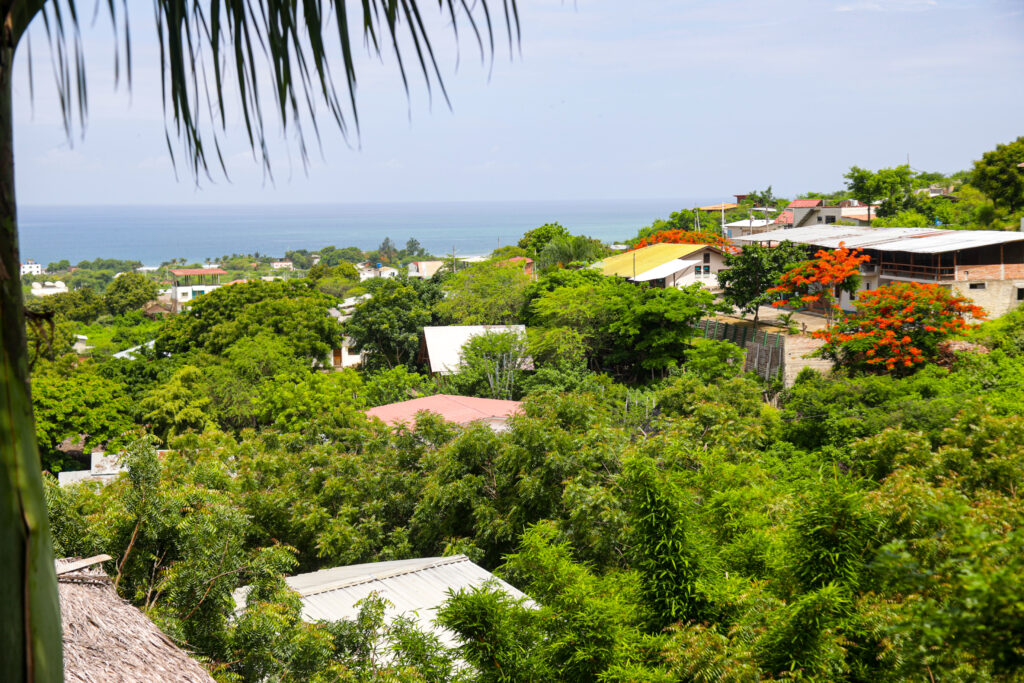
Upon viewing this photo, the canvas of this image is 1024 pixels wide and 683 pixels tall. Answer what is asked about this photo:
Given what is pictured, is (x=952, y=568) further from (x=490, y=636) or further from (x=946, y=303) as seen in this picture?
(x=946, y=303)

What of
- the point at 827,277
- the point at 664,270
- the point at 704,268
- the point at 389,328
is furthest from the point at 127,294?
the point at 827,277

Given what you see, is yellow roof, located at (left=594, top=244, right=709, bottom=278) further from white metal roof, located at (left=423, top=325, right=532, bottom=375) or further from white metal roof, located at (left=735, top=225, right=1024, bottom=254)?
white metal roof, located at (left=423, top=325, right=532, bottom=375)

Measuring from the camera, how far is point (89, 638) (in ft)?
14.2

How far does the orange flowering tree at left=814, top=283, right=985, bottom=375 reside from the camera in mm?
17234

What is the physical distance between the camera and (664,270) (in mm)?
29766

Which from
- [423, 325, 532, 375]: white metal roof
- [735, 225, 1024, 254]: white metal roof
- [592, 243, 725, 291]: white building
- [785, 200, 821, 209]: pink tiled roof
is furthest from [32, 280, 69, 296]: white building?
[735, 225, 1024, 254]: white metal roof

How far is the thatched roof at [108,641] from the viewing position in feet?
13.6

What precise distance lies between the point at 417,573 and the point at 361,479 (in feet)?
9.44

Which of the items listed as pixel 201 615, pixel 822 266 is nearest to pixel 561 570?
pixel 201 615

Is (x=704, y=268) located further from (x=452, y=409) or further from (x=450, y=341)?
(x=452, y=409)

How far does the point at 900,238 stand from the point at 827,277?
3723mm

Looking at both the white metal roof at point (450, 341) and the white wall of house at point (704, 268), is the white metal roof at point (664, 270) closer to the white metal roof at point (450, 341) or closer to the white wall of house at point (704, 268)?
the white wall of house at point (704, 268)

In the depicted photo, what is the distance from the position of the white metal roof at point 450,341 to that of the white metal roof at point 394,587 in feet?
46.1

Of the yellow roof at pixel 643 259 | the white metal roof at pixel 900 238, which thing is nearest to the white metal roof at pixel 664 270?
the yellow roof at pixel 643 259
